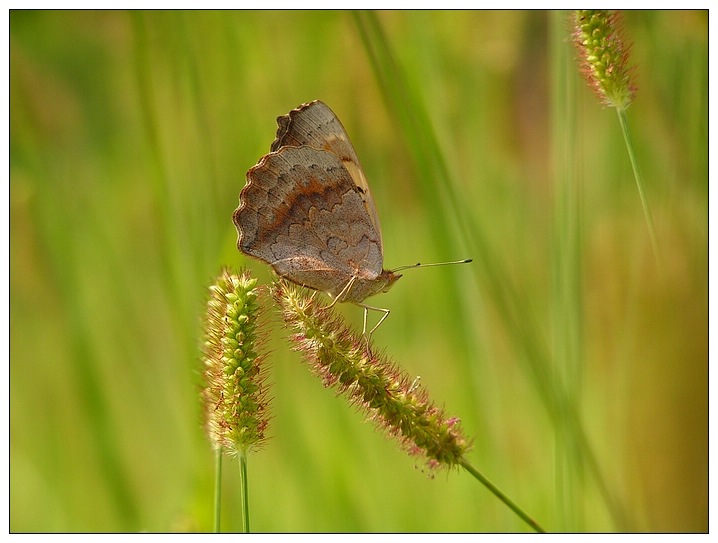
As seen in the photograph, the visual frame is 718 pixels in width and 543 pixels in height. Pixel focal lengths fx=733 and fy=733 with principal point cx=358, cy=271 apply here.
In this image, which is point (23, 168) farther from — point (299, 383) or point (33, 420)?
point (299, 383)

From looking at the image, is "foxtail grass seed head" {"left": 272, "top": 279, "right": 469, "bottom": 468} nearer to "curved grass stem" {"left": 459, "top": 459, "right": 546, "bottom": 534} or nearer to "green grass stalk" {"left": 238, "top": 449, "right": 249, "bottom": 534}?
"curved grass stem" {"left": 459, "top": 459, "right": 546, "bottom": 534}

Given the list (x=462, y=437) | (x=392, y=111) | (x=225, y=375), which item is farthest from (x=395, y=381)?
(x=392, y=111)

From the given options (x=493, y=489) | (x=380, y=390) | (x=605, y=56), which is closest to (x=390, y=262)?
(x=605, y=56)

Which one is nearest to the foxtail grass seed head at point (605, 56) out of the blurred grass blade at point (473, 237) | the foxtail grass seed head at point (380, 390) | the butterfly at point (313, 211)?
the blurred grass blade at point (473, 237)

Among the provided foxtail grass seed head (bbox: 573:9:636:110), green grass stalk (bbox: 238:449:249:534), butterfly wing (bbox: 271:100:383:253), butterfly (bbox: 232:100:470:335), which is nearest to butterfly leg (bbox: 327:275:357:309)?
butterfly (bbox: 232:100:470:335)

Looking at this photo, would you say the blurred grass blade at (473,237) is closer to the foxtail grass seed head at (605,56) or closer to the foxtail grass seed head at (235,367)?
the foxtail grass seed head at (605,56)

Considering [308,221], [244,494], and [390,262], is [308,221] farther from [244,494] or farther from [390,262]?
[390,262]
